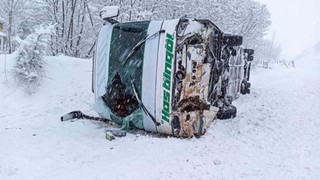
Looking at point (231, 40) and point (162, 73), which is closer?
point (162, 73)

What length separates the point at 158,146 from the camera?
4996 millimetres

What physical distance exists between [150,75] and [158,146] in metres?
1.04

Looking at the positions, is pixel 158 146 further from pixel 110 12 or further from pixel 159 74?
pixel 110 12

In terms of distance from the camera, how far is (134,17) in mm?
17062

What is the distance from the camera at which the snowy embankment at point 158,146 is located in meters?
4.20

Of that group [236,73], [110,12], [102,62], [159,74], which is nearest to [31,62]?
[102,62]

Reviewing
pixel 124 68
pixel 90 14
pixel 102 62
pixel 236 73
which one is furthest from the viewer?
pixel 90 14

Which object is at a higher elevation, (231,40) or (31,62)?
(231,40)

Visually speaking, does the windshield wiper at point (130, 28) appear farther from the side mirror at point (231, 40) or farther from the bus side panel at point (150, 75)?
the side mirror at point (231, 40)

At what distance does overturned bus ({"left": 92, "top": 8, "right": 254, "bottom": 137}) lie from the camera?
528 cm

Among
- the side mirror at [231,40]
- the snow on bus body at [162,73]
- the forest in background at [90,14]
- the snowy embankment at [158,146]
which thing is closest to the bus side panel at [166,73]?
the snow on bus body at [162,73]

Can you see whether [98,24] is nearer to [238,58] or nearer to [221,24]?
[221,24]

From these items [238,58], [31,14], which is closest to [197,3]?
[31,14]

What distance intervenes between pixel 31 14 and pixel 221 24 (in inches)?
Answer: 445
